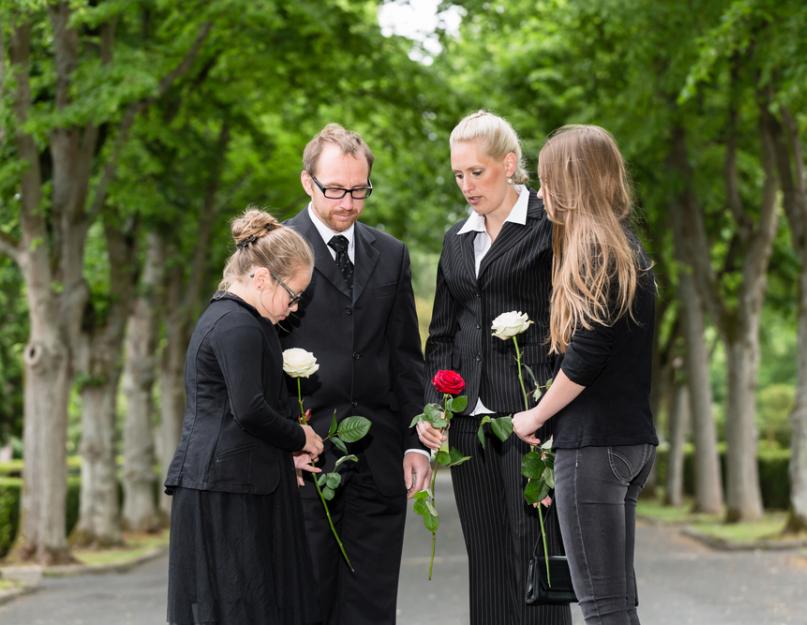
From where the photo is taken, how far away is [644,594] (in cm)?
1225

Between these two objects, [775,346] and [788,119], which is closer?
[788,119]

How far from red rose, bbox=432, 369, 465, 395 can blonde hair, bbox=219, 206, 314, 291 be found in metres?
0.65

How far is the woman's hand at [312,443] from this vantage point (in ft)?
16.6

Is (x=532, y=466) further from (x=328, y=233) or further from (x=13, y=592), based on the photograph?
(x=13, y=592)

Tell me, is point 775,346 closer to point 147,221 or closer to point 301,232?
point 147,221

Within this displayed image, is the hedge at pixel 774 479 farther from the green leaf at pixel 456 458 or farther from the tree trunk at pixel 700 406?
the green leaf at pixel 456 458

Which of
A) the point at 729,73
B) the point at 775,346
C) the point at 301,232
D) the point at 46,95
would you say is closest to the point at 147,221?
the point at 46,95

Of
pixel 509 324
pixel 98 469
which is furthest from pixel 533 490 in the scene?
pixel 98 469

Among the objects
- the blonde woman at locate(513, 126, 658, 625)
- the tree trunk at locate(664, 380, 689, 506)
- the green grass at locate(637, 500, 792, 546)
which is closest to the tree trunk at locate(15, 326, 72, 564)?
the green grass at locate(637, 500, 792, 546)

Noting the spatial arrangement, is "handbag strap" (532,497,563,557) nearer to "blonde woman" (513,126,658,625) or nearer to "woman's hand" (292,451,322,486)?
"blonde woman" (513,126,658,625)

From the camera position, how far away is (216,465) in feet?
16.1

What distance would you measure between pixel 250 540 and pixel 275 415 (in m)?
0.48

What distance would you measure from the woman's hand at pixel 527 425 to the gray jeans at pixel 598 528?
20 cm

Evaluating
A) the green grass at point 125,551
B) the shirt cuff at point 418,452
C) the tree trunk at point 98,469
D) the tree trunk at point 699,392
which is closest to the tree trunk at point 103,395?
the tree trunk at point 98,469
